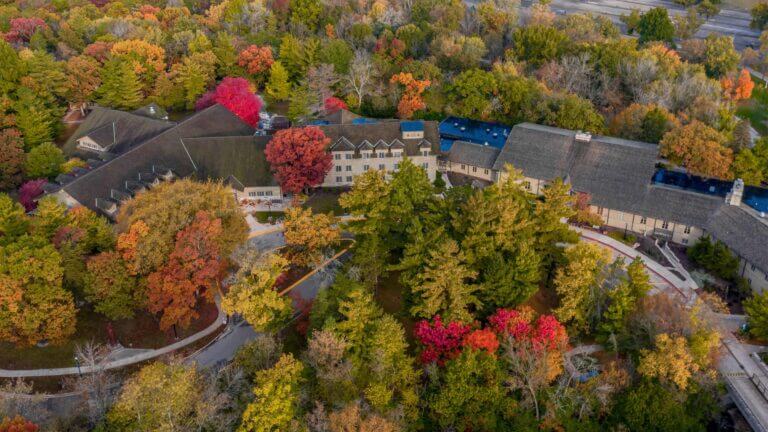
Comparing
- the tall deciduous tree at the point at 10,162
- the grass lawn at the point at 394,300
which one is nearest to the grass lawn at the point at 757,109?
the grass lawn at the point at 394,300

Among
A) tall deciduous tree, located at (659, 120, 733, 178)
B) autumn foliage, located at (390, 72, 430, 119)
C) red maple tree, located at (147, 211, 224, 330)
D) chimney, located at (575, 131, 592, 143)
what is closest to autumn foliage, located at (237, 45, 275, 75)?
autumn foliage, located at (390, 72, 430, 119)

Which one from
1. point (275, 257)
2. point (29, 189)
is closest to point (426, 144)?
point (275, 257)

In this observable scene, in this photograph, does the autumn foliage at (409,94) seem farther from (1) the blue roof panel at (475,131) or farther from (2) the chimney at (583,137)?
(2) the chimney at (583,137)

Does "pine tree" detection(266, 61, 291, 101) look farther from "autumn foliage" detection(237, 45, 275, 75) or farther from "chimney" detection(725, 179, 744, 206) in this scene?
"chimney" detection(725, 179, 744, 206)

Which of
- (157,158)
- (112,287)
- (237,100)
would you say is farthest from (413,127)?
(112,287)

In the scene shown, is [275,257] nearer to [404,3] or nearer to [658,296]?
[658,296]

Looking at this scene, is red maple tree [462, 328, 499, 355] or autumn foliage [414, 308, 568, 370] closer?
red maple tree [462, 328, 499, 355]

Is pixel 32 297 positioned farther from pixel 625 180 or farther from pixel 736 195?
pixel 736 195
